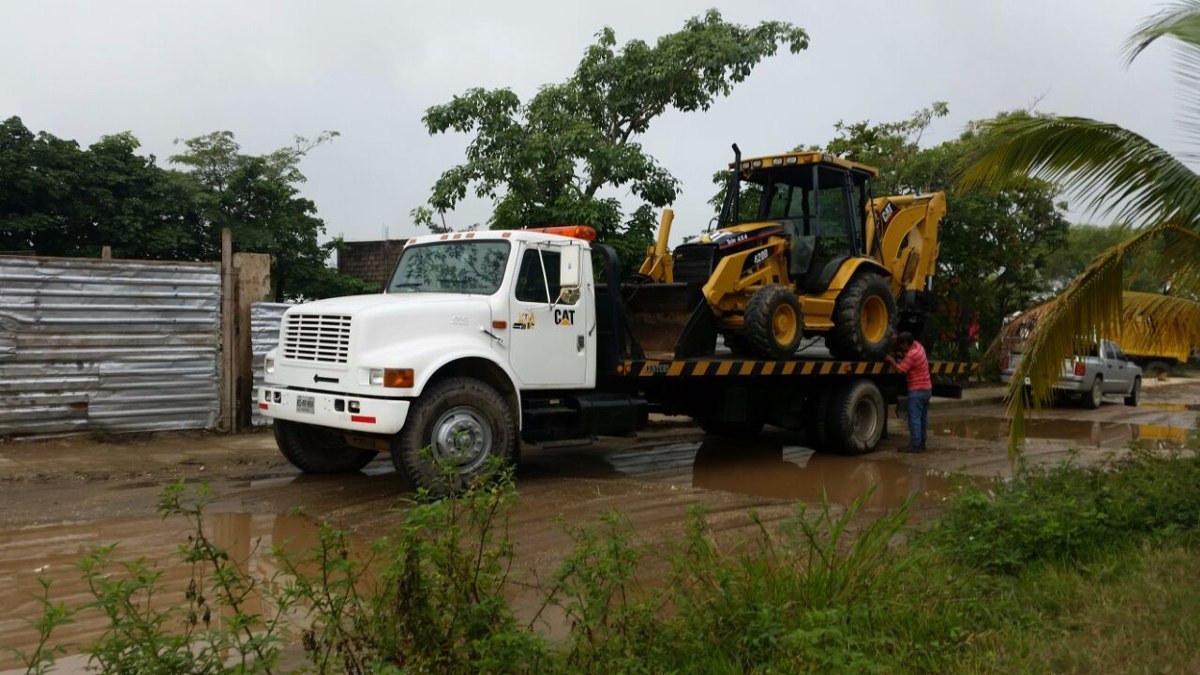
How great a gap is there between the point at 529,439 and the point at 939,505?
3.78 meters

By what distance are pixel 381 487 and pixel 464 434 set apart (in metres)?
1.34

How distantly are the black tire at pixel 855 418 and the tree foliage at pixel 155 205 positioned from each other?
1139cm

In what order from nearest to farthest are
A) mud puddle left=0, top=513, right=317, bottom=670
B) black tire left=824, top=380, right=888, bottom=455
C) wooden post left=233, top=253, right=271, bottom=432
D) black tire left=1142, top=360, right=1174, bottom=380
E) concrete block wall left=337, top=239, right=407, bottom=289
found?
mud puddle left=0, top=513, right=317, bottom=670 → black tire left=824, top=380, right=888, bottom=455 → wooden post left=233, top=253, right=271, bottom=432 → concrete block wall left=337, top=239, right=407, bottom=289 → black tire left=1142, top=360, right=1174, bottom=380

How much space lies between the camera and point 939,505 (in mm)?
8438

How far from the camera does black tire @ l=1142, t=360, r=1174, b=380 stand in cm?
3257

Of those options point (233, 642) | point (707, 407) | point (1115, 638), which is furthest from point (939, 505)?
point (233, 642)

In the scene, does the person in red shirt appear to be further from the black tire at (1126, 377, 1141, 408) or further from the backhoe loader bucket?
the black tire at (1126, 377, 1141, 408)

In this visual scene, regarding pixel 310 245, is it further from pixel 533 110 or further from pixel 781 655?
pixel 781 655

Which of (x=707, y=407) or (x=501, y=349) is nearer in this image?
(x=501, y=349)

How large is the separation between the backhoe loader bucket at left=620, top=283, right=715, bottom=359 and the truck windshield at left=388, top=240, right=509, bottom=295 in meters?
1.79

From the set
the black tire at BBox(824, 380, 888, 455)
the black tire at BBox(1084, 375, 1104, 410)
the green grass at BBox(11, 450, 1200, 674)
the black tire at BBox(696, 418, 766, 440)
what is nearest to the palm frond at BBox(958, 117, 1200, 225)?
the green grass at BBox(11, 450, 1200, 674)

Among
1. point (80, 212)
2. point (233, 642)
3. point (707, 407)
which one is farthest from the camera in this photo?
point (80, 212)

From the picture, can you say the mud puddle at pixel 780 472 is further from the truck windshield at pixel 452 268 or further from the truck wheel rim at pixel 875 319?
the truck windshield at pixel 452 268

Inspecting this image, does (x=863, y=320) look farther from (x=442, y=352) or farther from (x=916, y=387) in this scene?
(x=442, y=352)
